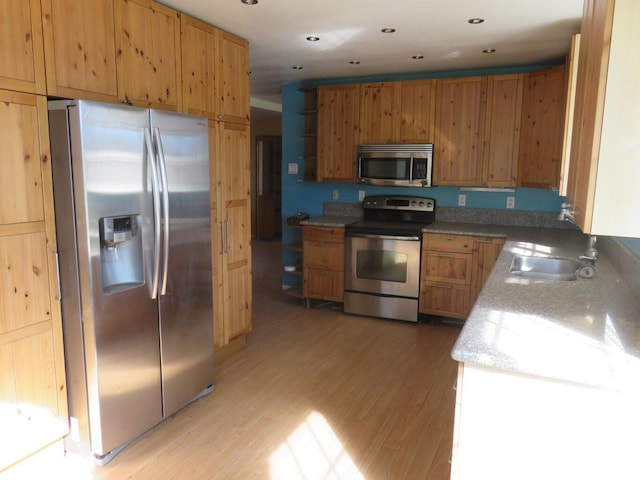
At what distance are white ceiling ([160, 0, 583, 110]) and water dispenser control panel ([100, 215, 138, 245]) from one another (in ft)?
4.55

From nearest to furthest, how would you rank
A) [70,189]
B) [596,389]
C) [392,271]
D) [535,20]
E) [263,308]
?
[596,389] → [70,189] → [535,20] → [392,271] → [263,308]

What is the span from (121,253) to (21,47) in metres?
0.99

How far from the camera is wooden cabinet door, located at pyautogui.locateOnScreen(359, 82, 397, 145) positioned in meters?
4.54

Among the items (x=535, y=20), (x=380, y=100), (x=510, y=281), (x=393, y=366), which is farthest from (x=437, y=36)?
(x=393, y=366)

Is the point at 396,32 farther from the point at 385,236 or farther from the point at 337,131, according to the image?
the point at 385,236

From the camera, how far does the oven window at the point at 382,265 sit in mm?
4387

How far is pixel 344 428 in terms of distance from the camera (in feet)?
8.65

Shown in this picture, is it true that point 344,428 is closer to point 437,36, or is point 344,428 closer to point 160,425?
point 160,425

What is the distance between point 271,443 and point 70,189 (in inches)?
64.4

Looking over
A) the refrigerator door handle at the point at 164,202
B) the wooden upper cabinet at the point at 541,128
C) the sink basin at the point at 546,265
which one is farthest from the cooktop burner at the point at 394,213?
the refrigerator door handle at the point at 164,202

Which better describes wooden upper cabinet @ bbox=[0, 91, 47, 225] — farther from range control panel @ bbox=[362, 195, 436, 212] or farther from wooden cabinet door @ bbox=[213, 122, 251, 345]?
range control panel @ bbox=[362, 195, 436, 212]

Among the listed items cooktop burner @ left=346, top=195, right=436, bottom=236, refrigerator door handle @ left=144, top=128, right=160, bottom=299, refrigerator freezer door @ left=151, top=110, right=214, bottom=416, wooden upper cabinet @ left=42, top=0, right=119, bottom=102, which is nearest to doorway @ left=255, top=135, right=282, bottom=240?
cooktop burner @ left=346, top=195, right=436, bottom=236

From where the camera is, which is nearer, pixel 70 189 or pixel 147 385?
pixel 70 189

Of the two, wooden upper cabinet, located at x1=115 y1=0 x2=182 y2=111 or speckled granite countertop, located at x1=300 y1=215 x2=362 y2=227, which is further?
speckled granite countertop, located at x1=300 y1=215 x2=362 y2=227
